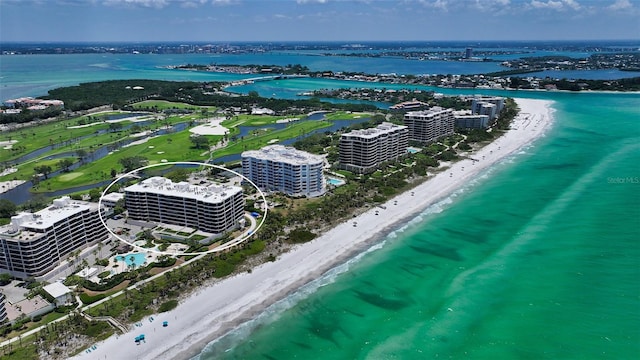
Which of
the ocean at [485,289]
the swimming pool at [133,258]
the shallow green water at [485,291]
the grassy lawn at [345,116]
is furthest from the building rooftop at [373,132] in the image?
the grassy lawn at [345,116]

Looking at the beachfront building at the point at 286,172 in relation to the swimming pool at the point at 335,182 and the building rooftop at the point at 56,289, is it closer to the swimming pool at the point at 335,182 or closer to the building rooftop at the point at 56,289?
the swimming pool at the point at 335,182

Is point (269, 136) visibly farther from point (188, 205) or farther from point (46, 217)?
point (46, 217)

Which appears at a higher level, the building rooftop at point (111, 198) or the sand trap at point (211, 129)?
the sand trap at point (211, 129)

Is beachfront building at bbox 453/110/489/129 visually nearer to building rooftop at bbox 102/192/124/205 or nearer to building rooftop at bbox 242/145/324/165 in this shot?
building rooftop at bbox 242/145/324/165

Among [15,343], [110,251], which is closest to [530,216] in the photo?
[110,251]

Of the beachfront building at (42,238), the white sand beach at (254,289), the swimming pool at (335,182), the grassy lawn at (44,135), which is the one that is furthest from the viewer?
the grassy lawn at (44,135)

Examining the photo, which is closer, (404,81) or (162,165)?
(162,165)

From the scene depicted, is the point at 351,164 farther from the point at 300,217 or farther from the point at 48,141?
the point at 48,141

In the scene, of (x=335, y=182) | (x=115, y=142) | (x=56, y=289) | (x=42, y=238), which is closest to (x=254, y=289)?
(x=56, y=289)
